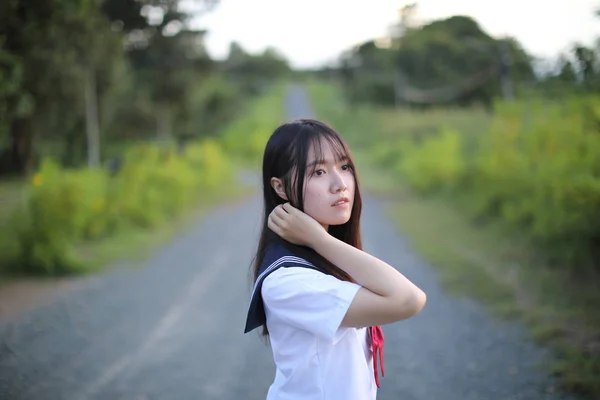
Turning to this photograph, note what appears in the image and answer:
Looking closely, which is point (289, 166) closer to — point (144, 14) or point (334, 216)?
point (334, 216)

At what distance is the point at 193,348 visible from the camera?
16.5 ft

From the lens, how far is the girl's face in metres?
1.46

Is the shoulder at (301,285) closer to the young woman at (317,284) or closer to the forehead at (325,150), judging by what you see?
the young woman at (317,284)

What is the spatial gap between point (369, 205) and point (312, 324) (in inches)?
525

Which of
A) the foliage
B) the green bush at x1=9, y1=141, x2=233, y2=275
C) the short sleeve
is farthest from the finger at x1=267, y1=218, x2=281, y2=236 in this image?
the green bush at x1=9, y1=141, x2=233, y2=275

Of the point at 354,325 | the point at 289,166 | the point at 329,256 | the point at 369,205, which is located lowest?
the point at 369,205

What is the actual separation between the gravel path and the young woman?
8.76 feet

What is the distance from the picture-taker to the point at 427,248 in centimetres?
895

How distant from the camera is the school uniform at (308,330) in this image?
1.33m

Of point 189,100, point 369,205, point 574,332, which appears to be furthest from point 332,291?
point 189,100

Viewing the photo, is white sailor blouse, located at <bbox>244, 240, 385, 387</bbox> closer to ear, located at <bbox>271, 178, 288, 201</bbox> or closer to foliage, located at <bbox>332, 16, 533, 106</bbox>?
ear, located at <bbox>271, 178, 288, 201</bbox>

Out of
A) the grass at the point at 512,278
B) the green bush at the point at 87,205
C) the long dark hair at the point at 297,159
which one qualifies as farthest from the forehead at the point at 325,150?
the green bush at the point at 87,205

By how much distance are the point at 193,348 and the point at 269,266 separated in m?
3.85

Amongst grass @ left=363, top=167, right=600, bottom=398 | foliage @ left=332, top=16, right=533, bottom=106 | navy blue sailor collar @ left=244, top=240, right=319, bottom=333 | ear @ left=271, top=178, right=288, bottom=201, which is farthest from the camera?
foliage @ left=332, top=16, right=533, bottom=106
